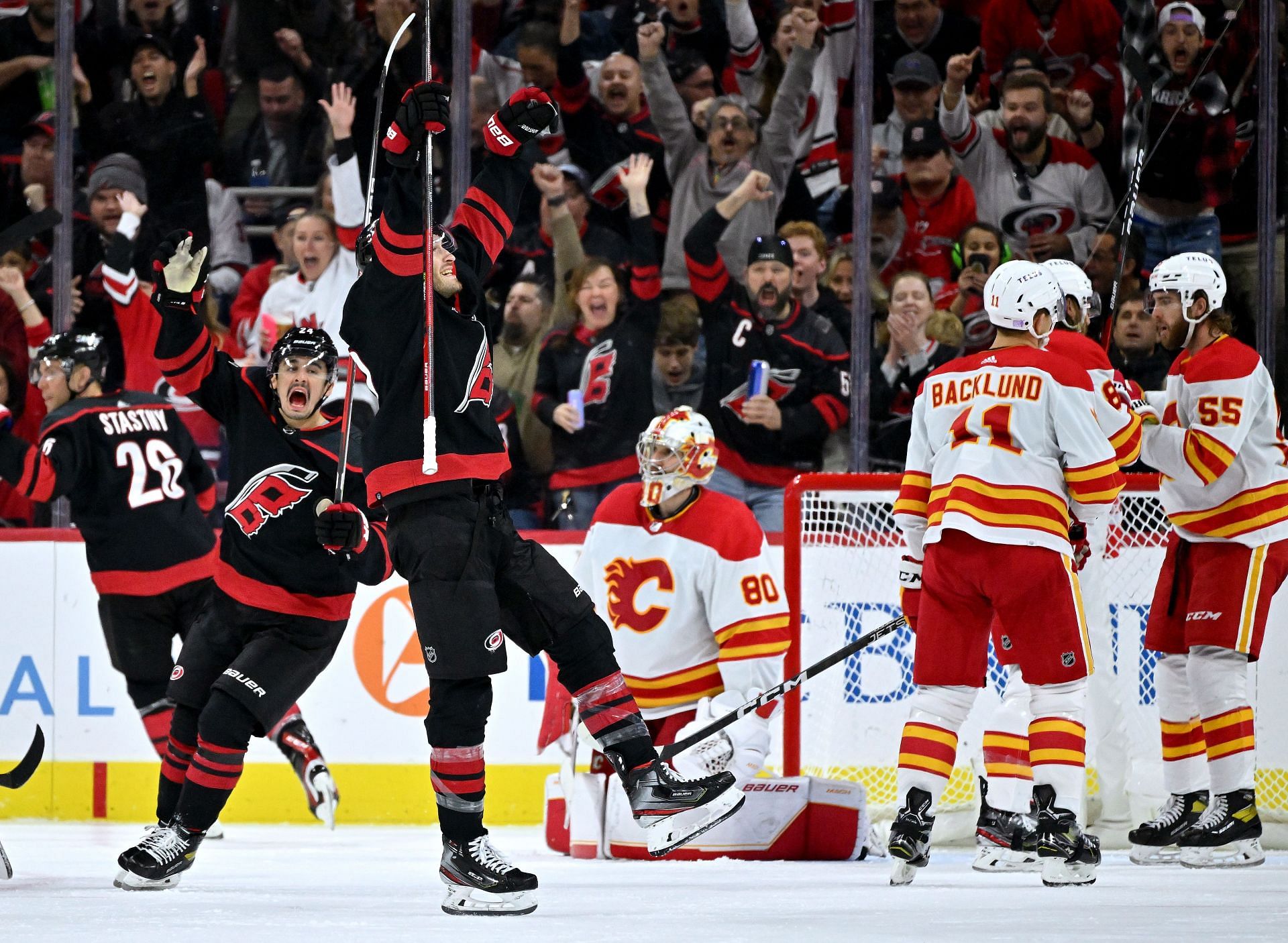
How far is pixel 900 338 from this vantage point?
20.1ft

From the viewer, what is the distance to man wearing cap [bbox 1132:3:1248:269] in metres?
6.15

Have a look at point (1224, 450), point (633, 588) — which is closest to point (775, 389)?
point (633, 588)

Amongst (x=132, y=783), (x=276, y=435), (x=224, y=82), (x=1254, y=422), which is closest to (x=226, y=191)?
(x=224, y=82)

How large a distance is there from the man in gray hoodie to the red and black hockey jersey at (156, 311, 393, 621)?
2783mm

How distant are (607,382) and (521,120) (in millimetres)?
3162

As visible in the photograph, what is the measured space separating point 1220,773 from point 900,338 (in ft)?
7.77

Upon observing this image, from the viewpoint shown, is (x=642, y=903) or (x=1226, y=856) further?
(x=1226, y=856)

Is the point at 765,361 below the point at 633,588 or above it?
above

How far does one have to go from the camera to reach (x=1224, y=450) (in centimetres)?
416

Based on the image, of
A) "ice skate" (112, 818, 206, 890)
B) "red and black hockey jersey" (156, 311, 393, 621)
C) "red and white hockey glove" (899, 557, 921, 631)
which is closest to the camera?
"ice skate" (112, 818, 206, 890)

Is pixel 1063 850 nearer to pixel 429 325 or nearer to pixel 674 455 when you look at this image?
pixel 674 455

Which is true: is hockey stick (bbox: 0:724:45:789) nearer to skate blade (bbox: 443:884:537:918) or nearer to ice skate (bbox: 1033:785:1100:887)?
skate blade (bbox: 443:884:537:918)

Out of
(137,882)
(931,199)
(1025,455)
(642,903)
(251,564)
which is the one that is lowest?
(137,882)

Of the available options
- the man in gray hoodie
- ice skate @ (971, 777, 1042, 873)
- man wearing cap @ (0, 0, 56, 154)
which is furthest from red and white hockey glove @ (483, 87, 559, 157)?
man wearing cap @ (0, 0, 56, 154)
